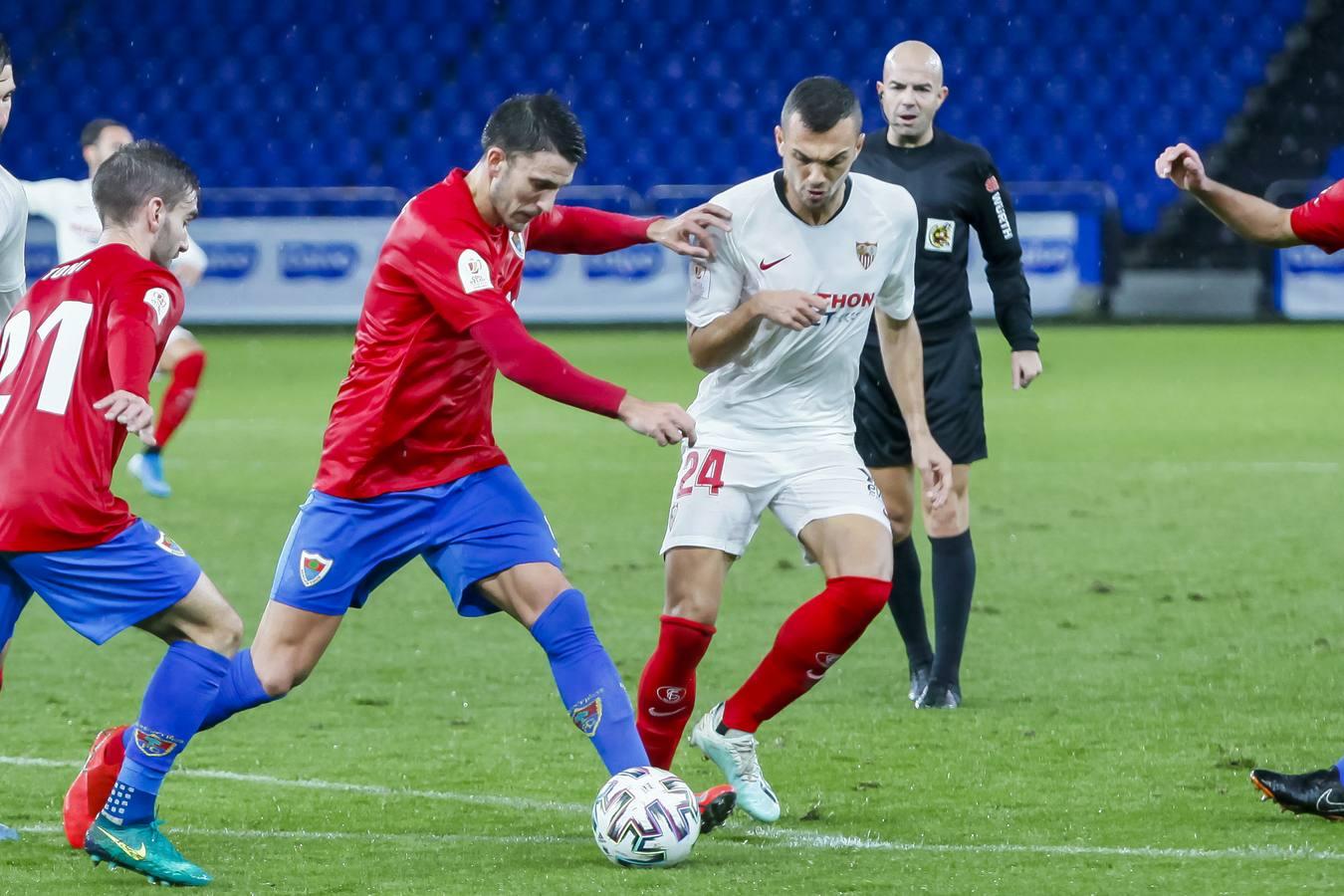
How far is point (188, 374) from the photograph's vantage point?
10.5m

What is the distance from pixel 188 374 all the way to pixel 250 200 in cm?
1008

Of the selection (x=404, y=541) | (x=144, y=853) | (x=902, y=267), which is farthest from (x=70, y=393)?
(x=902, y=267)

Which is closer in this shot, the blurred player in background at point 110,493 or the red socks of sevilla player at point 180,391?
the blurred player in background at point 110,493

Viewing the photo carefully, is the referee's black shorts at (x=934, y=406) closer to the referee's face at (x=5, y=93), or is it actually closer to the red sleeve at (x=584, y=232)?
the red sleeve at (x=584, y=232)

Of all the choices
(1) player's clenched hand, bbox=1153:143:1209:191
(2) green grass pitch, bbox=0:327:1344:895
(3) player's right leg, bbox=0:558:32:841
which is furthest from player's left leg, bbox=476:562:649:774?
(1) player's clenched hand, bbox=1153:143:1209:191

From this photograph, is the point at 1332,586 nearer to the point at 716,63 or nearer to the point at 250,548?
the point at 250,548

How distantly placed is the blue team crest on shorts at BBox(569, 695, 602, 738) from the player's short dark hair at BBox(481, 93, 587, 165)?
3.80 ft

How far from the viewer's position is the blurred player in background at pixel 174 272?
9750 millimetres

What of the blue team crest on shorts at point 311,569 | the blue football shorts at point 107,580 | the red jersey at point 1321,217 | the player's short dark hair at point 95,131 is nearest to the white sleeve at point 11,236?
the blue football shorts at point 107,580

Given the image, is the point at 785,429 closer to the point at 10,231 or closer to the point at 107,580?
the point at 107,580

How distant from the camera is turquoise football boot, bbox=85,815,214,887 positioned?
4039mm

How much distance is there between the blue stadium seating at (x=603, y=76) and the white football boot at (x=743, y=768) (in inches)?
681

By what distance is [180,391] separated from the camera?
1047 cm

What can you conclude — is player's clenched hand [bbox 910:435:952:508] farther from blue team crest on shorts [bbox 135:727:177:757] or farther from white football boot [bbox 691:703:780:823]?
blue team crest on shorts [bbox 135:727:177:757]
